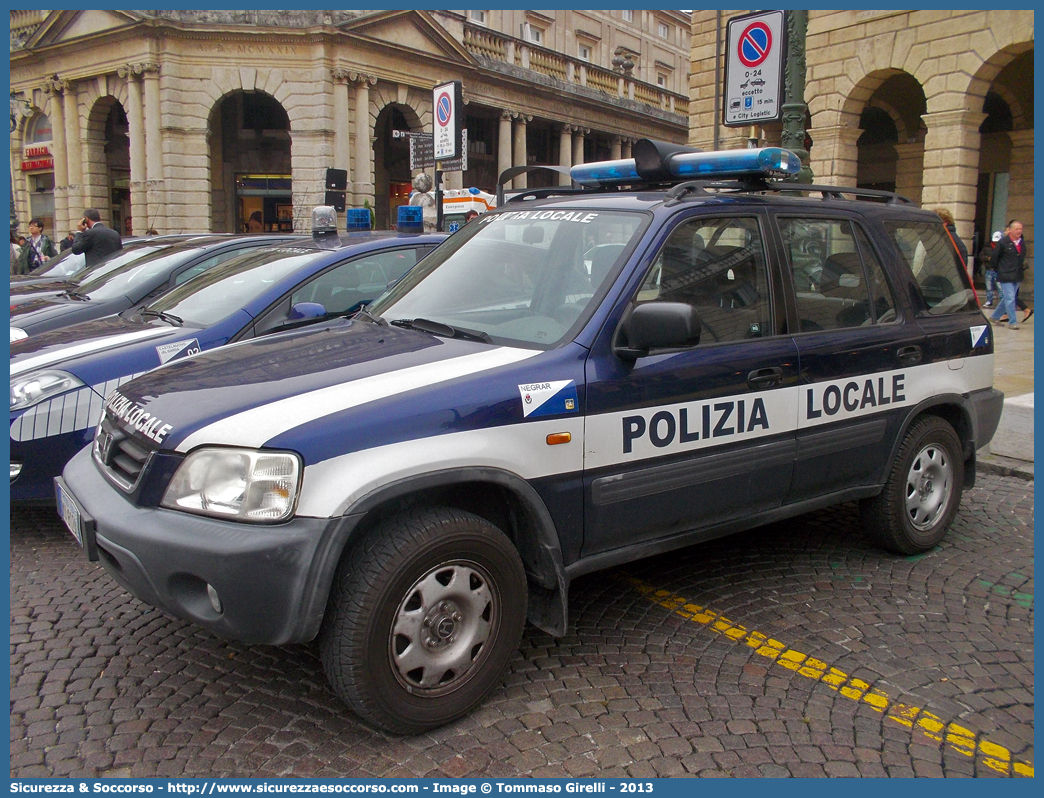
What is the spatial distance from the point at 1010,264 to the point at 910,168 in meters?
8.97

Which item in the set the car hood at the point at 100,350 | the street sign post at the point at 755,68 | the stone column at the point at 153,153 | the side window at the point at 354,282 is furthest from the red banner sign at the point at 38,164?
the street sign post at the point at 755,68

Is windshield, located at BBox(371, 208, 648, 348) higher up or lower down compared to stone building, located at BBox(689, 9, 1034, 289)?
lower down

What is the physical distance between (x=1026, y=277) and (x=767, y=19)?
1606 cm

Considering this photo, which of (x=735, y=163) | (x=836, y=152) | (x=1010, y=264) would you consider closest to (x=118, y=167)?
(x=836, y=152)

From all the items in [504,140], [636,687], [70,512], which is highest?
[504,140]

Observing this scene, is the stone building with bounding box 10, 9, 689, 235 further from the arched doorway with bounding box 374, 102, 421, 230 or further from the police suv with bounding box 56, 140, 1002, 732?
the police suv with bounding box 56, 140, 1002, 732

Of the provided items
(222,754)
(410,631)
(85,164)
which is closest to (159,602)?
(222,754)

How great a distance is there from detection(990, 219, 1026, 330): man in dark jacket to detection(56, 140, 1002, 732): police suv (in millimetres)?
11223

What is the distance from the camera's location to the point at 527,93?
3600 centimetres

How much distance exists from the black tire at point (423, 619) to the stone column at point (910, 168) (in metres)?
22.0

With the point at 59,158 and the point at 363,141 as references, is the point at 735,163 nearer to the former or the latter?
the point at 363,141

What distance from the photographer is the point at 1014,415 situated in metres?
8.17

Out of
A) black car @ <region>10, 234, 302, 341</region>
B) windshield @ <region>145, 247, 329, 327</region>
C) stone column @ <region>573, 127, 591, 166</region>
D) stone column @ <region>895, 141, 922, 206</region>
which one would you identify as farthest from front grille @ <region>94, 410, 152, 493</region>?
stone column @ <region>573, 127, 591, 166</region>

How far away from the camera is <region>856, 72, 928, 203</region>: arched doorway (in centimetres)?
2191
